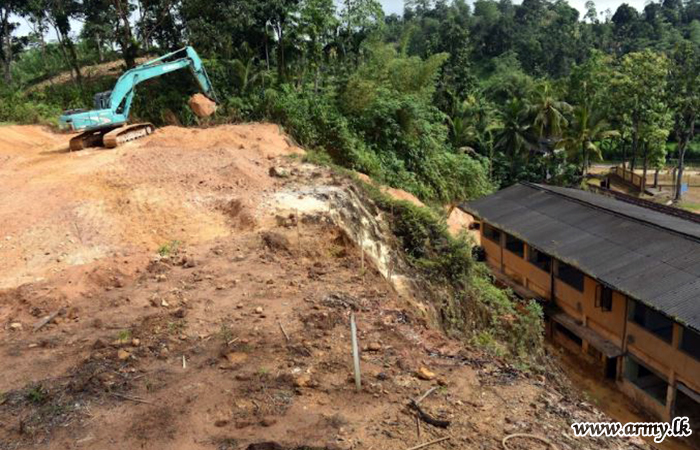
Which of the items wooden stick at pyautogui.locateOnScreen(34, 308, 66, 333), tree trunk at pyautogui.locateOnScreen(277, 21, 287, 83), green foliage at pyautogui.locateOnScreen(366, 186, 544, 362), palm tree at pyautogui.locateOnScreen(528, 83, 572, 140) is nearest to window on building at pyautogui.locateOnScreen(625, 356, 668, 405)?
green foliage at pyautogui.locateOnScreen(366, 186, 544, 362)

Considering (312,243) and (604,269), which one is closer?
(312,243)

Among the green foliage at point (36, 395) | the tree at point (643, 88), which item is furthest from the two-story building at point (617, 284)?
the tree at point (643, 88)

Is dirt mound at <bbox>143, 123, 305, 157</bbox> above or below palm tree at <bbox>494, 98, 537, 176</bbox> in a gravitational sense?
above

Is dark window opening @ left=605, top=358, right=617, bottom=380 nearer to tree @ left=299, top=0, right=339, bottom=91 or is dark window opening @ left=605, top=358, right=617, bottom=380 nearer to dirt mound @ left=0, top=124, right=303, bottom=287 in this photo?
dirt mound @ left=0, top=124, right=303, bottom=287

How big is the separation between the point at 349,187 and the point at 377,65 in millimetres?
12272

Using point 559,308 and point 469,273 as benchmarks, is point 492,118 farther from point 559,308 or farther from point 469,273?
point 469,273

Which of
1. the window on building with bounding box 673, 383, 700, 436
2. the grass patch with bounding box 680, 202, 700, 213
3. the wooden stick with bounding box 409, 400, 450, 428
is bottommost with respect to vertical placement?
the grass patch with bounding box 680, 202, 700, 213

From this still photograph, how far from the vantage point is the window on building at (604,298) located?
550 inches

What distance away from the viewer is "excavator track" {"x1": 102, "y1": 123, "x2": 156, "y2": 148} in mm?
16469

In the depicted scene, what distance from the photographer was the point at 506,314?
1220 cm

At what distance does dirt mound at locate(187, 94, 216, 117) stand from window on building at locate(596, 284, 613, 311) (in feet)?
48.0

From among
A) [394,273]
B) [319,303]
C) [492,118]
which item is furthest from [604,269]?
[492,118]

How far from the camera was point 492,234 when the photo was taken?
1944cm

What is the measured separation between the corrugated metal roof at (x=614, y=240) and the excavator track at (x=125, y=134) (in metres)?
11.2
